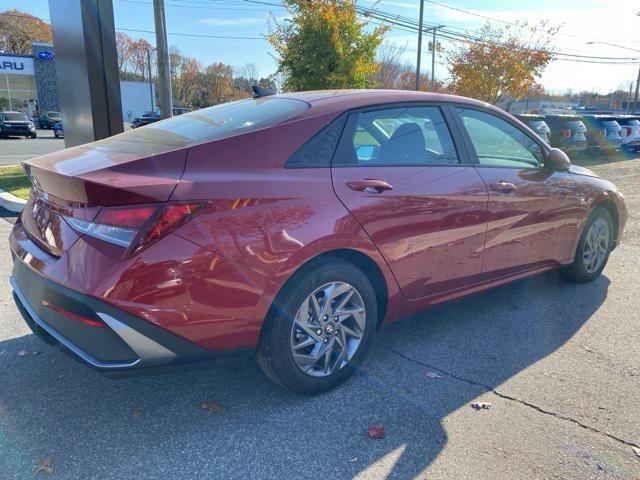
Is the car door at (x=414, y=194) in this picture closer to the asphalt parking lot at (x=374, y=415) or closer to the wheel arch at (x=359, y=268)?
the wheel arch at (x=359, y=268)

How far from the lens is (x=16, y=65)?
48.6 meters

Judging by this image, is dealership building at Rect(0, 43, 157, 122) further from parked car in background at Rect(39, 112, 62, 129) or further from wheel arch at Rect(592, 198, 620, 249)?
wheel arch at Rect(592, 198, 620, 249)

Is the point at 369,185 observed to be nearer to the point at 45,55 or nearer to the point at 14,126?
the point at 14,126

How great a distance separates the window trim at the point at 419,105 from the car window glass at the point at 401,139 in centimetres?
2

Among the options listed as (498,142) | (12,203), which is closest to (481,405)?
(498,142)

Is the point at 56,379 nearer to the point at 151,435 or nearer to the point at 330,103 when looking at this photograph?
the point at 151,435

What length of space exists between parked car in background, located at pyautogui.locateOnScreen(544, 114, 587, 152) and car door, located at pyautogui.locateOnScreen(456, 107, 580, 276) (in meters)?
14.1

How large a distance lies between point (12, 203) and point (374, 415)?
21.8ft

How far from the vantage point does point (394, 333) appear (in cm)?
378

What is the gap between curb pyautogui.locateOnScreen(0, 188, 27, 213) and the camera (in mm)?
7191

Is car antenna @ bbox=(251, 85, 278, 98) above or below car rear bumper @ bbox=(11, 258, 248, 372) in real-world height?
above

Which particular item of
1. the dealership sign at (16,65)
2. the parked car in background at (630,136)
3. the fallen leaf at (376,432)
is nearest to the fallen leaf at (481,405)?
the fallen leaf at (376,432)

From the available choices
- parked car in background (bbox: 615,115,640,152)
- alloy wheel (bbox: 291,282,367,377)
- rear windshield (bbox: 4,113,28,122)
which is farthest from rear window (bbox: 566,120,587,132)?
rear windshield (bbox: 4,113,28,122)

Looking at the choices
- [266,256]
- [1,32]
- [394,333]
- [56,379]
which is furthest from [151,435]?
[1,32]
